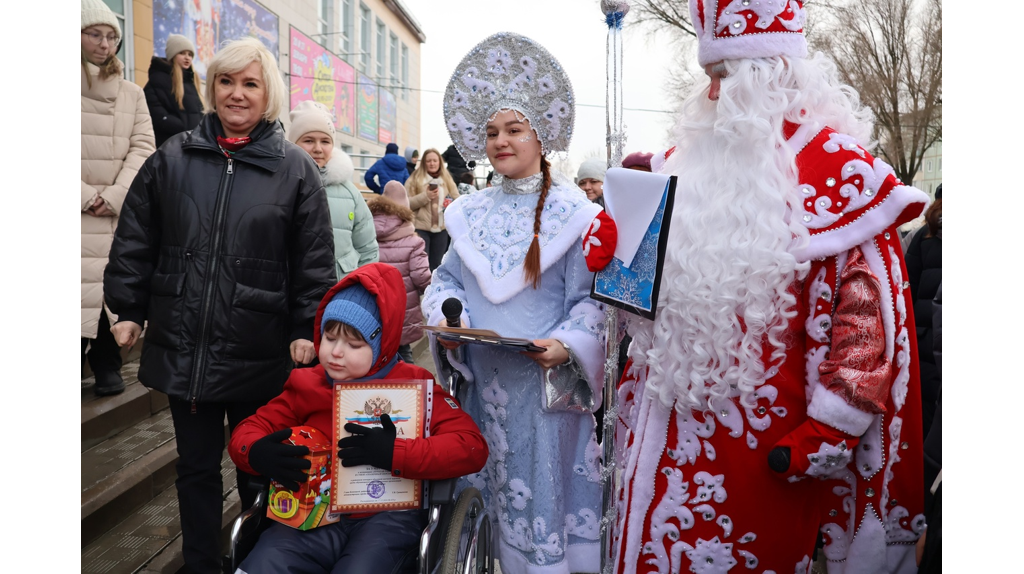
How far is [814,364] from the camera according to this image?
1.68 metres

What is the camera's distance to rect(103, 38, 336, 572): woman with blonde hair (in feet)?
7.91

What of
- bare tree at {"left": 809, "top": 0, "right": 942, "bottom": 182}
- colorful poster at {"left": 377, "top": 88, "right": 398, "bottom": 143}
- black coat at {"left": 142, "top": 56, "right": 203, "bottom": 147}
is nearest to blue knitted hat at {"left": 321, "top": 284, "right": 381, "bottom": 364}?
black coat at {"left": 142, "top": 56, "right": 203, "bottom": 147}

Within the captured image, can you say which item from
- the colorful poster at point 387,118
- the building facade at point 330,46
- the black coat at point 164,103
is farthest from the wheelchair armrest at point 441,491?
the colorful poster at point 387,118

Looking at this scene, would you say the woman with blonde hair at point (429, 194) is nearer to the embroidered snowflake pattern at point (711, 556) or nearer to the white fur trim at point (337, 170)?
the white fur trim at point (337, 170)

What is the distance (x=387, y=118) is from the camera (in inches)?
747

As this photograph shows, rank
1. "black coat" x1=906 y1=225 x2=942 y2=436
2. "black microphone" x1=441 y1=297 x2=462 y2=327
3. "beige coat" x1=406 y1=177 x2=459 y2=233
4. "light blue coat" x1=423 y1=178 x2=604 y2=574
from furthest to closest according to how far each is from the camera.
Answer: "beige coat" x1=406 y1=177 x2=459 y2=233, "black coat" x1=906 y1=225 x2=942 y2=436, "light blue coat" x1=423 y1=178 x2=604 y2=574, "black microphone" x1=441 y1=297 x2=462 y2=327

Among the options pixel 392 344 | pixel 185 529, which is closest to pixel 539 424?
pixel 392 344

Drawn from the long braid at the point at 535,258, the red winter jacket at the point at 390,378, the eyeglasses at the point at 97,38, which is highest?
the eyeglasses at the point at 97,38

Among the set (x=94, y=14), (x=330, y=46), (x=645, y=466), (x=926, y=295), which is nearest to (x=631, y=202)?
(x=645, y=466)

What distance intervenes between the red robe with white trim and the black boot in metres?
3.10

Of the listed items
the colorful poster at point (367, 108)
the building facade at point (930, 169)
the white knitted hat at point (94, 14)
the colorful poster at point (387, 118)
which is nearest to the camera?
the white knitted hat at point (94, 14)

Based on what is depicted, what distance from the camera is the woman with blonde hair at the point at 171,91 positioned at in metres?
4.94

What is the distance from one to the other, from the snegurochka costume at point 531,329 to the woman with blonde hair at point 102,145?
6.77ft

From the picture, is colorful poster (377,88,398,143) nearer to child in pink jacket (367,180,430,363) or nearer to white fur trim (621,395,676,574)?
child in pink jacket (367,180,430,363)
